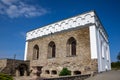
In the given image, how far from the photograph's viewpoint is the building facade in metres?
15.9

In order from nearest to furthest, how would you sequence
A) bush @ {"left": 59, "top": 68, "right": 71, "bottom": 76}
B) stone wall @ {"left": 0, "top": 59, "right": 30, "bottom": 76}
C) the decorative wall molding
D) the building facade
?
the building facade, bush @ {"left": 59, "top": 68, "right": 71, "bottom": 76}, the decorative wall molding, stone wall @ {"left": 0, "top": 59, "right": 30, "bottom": 76}

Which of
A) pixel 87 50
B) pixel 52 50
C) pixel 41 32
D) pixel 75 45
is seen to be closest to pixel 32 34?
pixel 41 32

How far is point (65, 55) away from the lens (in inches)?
713

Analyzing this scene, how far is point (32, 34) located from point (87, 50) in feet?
36.7

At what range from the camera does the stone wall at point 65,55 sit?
1612cm

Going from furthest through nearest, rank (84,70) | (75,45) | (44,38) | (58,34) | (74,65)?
(44,38) → (58,34) → (75,45) → (74,65) → (84,70)

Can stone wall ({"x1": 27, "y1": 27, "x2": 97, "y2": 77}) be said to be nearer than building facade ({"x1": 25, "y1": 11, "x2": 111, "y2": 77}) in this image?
No

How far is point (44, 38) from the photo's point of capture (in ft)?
70.8

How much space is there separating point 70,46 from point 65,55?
135 centimetres

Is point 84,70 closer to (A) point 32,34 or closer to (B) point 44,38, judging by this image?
(B) point 44,38

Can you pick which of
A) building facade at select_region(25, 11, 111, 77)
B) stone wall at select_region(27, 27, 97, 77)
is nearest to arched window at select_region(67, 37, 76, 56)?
building facade at select_region(25, 11, 111, 77)

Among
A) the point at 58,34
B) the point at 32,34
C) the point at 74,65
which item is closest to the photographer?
the point at 74,65

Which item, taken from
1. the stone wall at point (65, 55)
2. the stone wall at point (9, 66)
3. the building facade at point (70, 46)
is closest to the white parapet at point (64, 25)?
the building facade at point (70, 46)

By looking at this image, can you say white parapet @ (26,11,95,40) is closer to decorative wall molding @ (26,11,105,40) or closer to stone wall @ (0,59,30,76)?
decorative wall molding @ (26,11,105,40)
